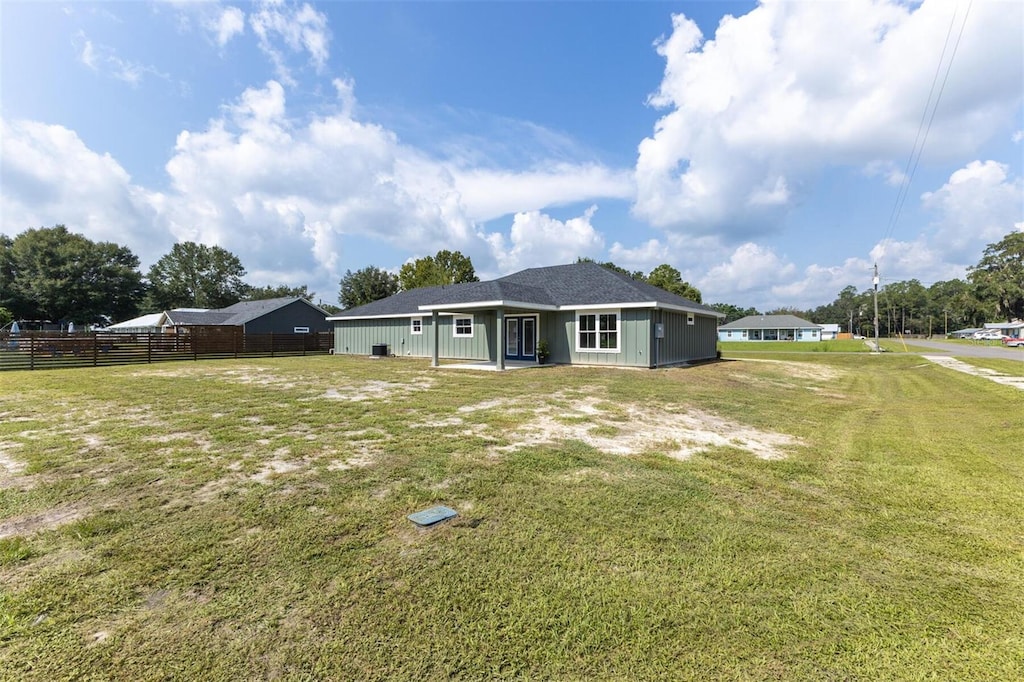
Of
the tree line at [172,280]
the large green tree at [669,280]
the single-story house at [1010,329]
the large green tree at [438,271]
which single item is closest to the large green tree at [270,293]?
the tree line at [172,280]

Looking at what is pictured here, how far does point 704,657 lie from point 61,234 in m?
65.8

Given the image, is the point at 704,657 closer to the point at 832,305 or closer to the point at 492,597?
the point at 492,597

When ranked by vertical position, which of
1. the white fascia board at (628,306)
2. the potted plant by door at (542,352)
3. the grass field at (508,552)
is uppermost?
the white fascia board at (628,306)

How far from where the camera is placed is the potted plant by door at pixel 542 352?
56.2 ft

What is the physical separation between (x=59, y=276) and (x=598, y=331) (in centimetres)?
5652

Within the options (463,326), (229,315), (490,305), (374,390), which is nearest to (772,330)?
(463,326)

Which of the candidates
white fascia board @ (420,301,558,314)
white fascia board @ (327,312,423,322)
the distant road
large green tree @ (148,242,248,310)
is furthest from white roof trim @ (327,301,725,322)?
large green tree @ (148,242,248,310)

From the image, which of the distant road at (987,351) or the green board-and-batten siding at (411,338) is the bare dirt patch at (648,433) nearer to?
the green board-and-batten siding at (411,338)

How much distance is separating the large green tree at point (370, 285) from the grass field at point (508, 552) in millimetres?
44361

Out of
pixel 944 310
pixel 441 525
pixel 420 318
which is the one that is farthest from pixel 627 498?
pixel 944 310

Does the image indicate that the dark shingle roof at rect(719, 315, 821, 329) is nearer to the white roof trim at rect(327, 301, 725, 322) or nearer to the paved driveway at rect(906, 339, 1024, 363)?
the paved driveway at rect(906, 339, 1024, 363)

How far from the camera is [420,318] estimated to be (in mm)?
22047

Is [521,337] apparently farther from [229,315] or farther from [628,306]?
[229,315]

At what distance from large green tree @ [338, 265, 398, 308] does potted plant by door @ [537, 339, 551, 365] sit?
35854 mm
